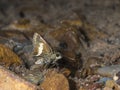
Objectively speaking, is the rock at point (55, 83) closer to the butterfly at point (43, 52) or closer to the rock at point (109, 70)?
the butterfly at point (43, 52)

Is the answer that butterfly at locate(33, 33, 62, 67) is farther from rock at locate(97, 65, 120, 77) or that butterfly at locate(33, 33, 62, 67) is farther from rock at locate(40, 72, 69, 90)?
rock at locate(97, 65, 120, 77)

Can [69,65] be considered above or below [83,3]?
above

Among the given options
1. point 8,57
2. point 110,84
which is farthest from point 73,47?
point 110,84

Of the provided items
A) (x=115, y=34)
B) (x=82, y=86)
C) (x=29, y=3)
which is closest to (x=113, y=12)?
(x=115, y=34)

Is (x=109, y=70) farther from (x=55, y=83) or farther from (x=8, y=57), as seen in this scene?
(x=8, y=57)

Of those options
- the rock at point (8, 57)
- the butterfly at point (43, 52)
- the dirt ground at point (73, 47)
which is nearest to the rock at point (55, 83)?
the dirt ground at point (73, 47)

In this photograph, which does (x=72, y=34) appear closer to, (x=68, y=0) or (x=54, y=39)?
(x=54, y=39)
